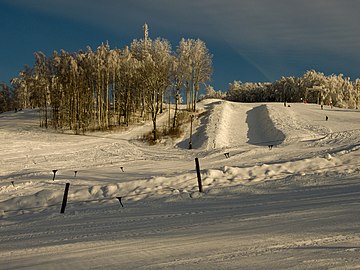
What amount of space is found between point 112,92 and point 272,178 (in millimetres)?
47320

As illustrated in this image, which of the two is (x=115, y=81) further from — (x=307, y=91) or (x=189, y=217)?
(x=307, y=91)

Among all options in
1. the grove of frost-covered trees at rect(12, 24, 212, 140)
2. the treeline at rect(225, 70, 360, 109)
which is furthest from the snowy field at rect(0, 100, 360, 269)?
the treeline at rect(225, 70, 360, 109)

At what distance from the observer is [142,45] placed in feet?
218

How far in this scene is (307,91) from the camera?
441ft

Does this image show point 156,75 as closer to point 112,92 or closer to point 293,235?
point 112,92

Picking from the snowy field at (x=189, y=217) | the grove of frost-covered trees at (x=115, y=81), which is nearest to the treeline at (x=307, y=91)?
the grove of frost-covered trees at (x=115, y=81)

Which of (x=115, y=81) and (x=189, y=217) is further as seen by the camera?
(x=115, y=81)

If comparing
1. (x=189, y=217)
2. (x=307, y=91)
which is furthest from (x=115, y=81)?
(x=307, y=91)

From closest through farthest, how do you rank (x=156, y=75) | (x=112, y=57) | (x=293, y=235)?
(x=293, y=235) < (x=156, y=75) < (x=112, y=57)

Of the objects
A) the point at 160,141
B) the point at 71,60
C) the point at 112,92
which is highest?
the point at 71,60

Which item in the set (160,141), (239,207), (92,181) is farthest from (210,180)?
(160,141)

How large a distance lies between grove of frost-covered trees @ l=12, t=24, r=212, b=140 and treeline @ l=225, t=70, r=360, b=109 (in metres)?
79.1

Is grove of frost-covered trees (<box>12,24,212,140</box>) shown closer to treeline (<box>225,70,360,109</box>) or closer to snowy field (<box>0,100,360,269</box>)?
snowy field (<box>0,100,360,269</box>)

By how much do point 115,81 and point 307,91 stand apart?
94.8m
